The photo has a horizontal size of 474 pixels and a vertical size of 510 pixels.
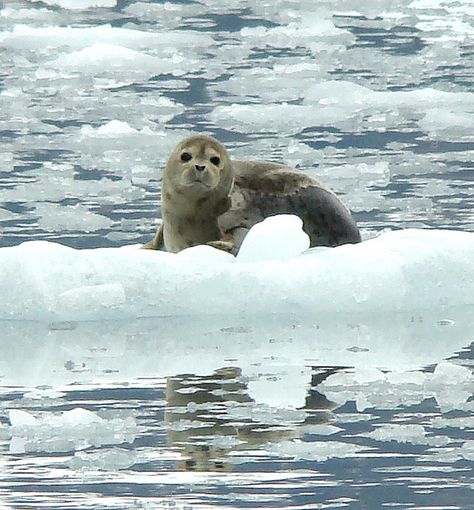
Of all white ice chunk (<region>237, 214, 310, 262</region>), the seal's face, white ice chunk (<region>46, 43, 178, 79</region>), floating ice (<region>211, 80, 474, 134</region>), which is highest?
white ice chunk (<region>46, 43, 178, 79</region>)

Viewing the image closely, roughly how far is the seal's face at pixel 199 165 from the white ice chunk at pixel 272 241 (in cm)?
44

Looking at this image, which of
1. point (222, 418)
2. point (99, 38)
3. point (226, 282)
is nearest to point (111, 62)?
point (99, 38)

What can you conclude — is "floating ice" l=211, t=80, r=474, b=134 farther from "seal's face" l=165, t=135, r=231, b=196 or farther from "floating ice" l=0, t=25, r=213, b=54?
"seal's face" l=165, t=135, r=231, b=196

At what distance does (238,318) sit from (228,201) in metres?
0.94

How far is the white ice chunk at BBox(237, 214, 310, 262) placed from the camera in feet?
20.6


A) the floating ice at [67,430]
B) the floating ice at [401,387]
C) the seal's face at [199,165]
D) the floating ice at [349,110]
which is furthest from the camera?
the floating ice at [349,110]

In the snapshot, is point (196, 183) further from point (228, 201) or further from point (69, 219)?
point (69, 219)

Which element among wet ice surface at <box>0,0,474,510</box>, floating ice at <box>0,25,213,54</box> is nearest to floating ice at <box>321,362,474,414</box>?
wet ice surface at <box>0,0,474,510</box>

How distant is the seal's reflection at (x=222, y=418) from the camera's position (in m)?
4.39

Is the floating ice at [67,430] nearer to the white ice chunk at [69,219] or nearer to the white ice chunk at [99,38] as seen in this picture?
the white ice chunk at [69,219]

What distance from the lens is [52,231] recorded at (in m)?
7.85

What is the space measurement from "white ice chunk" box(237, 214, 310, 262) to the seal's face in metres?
0.44

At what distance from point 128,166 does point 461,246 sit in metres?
3.67

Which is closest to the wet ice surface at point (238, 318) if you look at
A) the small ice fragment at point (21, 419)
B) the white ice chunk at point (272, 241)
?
the small ice fragment at point (21, 419)
